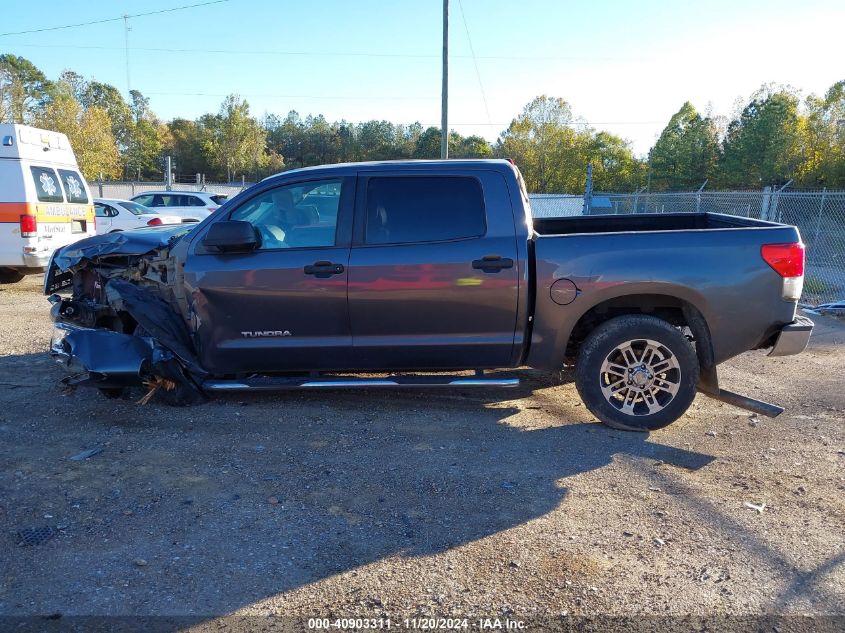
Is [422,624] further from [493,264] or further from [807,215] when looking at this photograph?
[807,215]

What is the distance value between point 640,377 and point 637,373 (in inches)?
1.5

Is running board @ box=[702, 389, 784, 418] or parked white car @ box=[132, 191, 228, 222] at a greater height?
parked white car @ box=[132, 191, 228, 222]

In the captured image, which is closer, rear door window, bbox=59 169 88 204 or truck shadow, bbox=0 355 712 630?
truck shadow, bbox=0 355 712 630

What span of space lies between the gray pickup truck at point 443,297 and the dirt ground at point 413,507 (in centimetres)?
38

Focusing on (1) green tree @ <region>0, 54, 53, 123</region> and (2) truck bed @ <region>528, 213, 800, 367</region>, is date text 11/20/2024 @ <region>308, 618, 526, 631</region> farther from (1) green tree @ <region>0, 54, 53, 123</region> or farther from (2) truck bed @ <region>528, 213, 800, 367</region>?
(1) green tree @ <region>0, 54, 53, 123</region>

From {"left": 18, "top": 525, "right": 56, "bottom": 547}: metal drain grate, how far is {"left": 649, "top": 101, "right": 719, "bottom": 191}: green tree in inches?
1840

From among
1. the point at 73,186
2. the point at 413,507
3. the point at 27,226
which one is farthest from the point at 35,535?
the point at 73,186

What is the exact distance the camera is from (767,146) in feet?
130

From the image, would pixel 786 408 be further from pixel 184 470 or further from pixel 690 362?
pixel 184 470

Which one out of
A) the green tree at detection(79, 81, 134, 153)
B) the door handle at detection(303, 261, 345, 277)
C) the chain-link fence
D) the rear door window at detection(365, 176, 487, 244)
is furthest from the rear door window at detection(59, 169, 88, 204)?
the green tree at detection(79, 81, 134, 153)

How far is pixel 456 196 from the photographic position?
4746 mm

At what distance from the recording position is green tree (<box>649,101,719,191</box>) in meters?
45.4

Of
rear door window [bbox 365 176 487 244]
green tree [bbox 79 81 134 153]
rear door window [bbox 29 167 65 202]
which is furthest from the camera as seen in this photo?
green tree [bbox 79 81 134 153]

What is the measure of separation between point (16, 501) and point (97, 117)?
4296 cm
